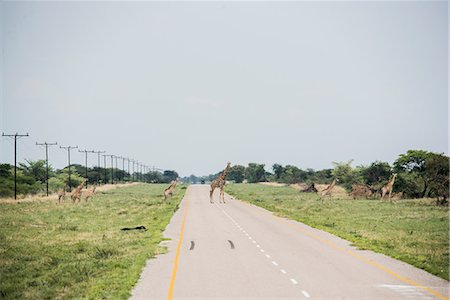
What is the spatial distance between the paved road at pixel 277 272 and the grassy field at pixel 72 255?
1.03 metres

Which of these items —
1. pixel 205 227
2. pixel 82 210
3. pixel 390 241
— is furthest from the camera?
pixel 82 210

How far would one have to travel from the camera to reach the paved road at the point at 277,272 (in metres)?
14.8

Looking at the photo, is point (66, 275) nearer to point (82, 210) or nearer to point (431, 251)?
point (431, 251)

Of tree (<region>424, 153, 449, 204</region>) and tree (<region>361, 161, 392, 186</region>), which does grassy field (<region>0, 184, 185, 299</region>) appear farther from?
tree (<region>361, 161, 392, 186</region>)

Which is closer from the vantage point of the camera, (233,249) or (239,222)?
(233,249)

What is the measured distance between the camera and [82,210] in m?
48.5

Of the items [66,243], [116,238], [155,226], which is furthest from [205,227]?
[66,243]

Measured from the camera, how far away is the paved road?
14805 mm

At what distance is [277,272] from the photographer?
1798cm

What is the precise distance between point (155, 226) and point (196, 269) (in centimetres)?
1650

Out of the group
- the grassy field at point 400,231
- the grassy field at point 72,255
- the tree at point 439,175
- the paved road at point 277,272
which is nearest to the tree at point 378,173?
the tree at point 439,175

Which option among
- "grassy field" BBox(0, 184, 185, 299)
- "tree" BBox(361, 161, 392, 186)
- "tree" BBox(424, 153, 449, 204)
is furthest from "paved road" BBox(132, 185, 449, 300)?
"tree" BBox(361, 161, 392, 186)

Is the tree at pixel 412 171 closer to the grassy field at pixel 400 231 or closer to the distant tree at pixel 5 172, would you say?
the grassy field at pixel 400 231

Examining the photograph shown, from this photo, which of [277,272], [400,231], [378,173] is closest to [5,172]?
[378,173]
